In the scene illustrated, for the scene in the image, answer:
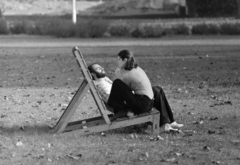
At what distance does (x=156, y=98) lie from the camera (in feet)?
33.0

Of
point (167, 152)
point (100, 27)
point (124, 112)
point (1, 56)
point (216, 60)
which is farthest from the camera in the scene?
point (100, 27)

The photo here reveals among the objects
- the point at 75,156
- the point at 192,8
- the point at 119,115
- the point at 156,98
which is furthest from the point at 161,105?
the point at 192,8

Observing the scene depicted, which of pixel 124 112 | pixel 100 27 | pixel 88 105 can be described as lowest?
pixel 100 27

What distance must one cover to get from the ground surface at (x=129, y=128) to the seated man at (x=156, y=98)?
206 millimetres

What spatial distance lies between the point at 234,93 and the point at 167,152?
5.56m

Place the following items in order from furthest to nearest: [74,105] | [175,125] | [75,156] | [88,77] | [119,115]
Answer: [175,125] < [119,115] < [74,105] < [88,77] < [75,156]

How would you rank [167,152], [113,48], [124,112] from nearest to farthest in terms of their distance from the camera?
[167,152], [124,112], [113,48]

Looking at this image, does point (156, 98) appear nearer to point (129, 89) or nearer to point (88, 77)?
point (129, 89)

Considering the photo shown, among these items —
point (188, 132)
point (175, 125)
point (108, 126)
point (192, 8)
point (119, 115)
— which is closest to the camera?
point (108, 126)

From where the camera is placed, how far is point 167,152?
8.65m

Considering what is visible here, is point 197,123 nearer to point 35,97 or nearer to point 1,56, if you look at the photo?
point 35,97

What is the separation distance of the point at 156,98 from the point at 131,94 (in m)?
0.57

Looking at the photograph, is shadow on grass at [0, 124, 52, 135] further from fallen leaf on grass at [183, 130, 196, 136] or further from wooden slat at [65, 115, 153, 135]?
fallen leaf on grass at [183, 130, 196, 136]

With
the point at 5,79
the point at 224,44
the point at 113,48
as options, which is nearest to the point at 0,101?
the point at 5,79
